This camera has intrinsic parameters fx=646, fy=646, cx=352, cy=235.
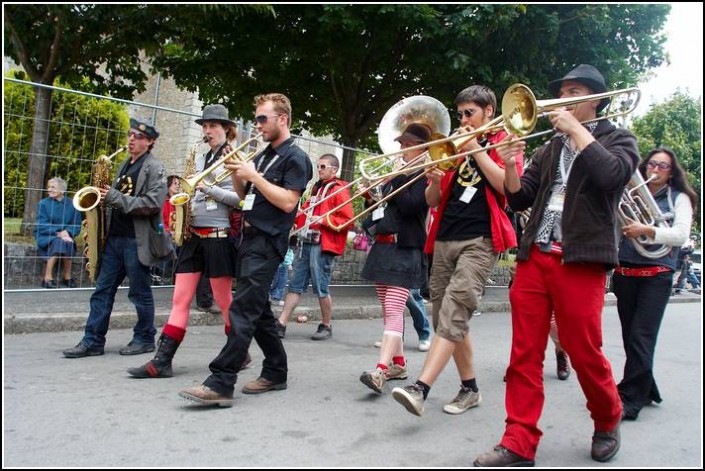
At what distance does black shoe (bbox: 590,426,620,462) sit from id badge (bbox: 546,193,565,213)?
1.22m

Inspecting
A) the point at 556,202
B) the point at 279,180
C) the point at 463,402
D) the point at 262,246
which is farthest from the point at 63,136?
the point at 556,202

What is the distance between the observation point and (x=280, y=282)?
812 cm

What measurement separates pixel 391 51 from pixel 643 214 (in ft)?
27.8

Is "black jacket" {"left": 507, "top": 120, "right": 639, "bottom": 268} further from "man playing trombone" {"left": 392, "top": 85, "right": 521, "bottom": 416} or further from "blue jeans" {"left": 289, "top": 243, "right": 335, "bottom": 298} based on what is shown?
"blue jeans" {"left": 289, "top": 243, "right": 335, "bottom": 298}

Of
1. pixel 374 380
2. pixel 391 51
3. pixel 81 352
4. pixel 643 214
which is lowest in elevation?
pixel 81 352

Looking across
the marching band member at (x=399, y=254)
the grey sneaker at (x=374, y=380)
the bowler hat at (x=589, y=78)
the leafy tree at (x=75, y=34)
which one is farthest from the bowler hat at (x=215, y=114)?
the leafy tree at (x=75, y=34)

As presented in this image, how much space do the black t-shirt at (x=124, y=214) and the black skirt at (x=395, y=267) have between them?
6.86ft

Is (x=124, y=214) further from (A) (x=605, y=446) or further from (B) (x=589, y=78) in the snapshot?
(A) (x=605, y=446)

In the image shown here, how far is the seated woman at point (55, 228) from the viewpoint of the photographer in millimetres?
7172

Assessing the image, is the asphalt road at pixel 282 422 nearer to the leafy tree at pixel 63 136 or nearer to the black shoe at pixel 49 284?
the black shoe at pixel 49 284

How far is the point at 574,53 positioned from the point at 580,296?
986 cm

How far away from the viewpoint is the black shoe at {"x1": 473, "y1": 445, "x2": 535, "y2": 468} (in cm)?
315

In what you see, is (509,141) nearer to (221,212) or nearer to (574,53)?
(221,212)

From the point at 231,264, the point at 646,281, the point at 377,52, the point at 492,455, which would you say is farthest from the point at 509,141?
the point at 377,52
